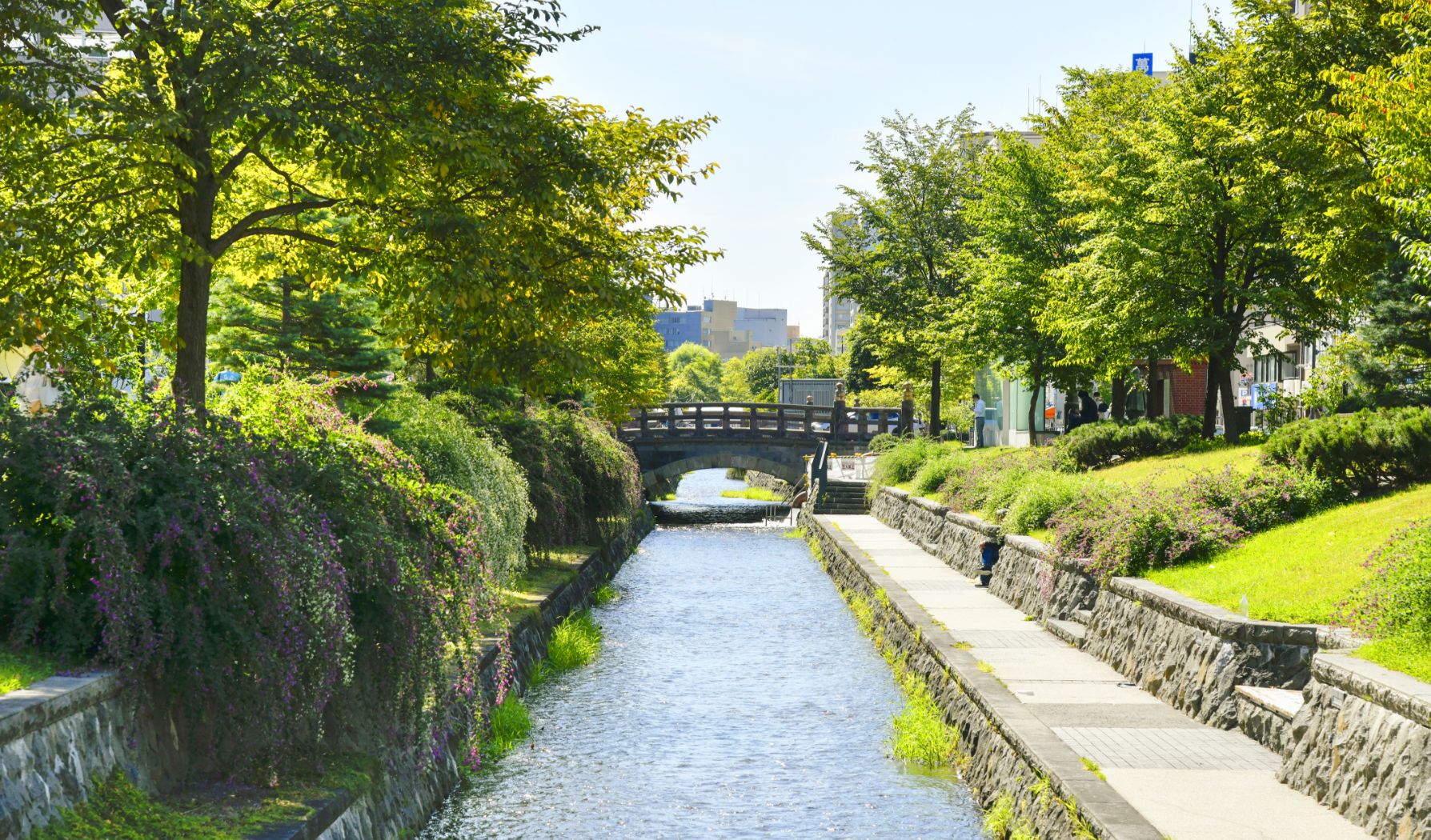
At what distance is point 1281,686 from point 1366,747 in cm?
240

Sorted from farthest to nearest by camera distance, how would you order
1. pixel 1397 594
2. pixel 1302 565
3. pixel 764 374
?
pixel 764 374
pixel 1302 565
pixel 1397 594

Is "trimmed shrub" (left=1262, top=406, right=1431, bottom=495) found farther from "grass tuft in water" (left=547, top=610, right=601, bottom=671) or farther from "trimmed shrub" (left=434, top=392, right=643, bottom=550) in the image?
"trimmed shrub" (left=434, top=392, right=643, bottom=550)

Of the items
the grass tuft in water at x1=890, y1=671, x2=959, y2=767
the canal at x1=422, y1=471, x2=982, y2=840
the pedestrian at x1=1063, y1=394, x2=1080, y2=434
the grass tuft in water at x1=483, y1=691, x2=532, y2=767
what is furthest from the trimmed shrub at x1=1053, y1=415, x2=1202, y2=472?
the grass tuft in water at x1=483, y1=691, x2=532, y2=767

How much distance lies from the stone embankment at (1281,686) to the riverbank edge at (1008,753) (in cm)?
124

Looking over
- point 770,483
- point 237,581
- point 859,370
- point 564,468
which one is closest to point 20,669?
point 237,581

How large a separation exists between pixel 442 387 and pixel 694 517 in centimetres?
2818

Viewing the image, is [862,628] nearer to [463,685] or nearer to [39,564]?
[463,685]

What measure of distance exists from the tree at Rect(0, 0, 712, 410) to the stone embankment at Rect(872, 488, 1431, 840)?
234 inches

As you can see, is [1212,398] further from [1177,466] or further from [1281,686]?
[1281,686]

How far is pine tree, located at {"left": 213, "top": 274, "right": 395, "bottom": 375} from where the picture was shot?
1956 centimetres

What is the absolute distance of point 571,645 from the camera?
17328 mm

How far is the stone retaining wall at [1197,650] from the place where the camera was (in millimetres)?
9930

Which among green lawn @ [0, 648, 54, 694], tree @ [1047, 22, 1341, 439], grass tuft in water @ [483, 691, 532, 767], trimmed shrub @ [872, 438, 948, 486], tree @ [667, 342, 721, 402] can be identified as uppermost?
tree @ [667, 342, 721, 402]

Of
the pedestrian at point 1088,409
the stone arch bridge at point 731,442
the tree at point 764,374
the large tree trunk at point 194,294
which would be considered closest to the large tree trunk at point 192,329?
the large tree trunk at point 194,294
